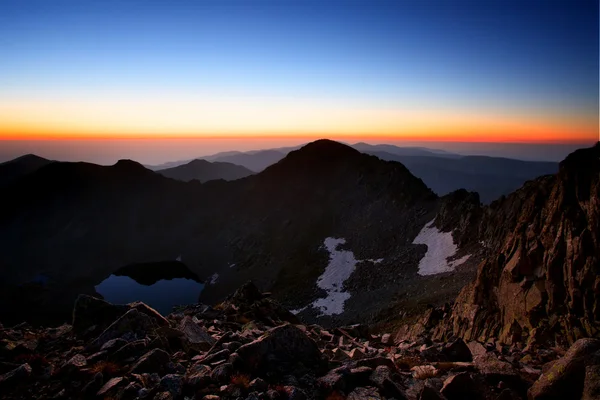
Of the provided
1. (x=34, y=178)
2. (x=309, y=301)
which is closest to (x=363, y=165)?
(x=309, y=301)

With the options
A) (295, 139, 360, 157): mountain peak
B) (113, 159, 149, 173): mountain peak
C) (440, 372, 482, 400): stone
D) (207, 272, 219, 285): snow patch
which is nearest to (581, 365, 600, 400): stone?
(440, 372, 482, 400): stone

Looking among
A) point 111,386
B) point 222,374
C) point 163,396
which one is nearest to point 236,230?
point 222,374

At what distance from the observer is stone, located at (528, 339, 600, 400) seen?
33.1 feet

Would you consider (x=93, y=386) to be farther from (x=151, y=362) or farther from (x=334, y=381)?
(x=334, y=381)

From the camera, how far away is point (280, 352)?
12.7 m

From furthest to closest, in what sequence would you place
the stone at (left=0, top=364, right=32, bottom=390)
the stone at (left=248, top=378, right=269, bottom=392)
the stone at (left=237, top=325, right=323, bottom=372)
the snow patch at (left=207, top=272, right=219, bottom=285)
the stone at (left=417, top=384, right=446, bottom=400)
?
the snow patch at (left=207, top=272, right=219, bottom=285) → the stone at (left=237, top=325, right=323, bottom=372) → the stone at (left=0, top=364, right=32, bottom=390) → the stone at (left=248, top=378, right=269, bottom=392) → the stone at (left=417, top=384, right=446, bottom=400)

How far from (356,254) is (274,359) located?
241 feet

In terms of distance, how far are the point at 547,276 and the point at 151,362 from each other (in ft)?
97.5

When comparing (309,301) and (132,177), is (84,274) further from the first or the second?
(309,301)

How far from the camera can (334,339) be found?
23156 mm

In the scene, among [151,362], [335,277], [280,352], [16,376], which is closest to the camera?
[16,376]

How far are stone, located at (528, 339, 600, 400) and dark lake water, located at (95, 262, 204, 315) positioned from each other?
90.5 m

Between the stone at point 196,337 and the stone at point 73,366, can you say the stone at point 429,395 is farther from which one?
the stone at point 73,366

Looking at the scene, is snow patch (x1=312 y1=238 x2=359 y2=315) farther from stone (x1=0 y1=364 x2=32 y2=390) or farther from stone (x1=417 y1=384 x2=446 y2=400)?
stone (x1=0 y1=364 x2=32 y2=390)
